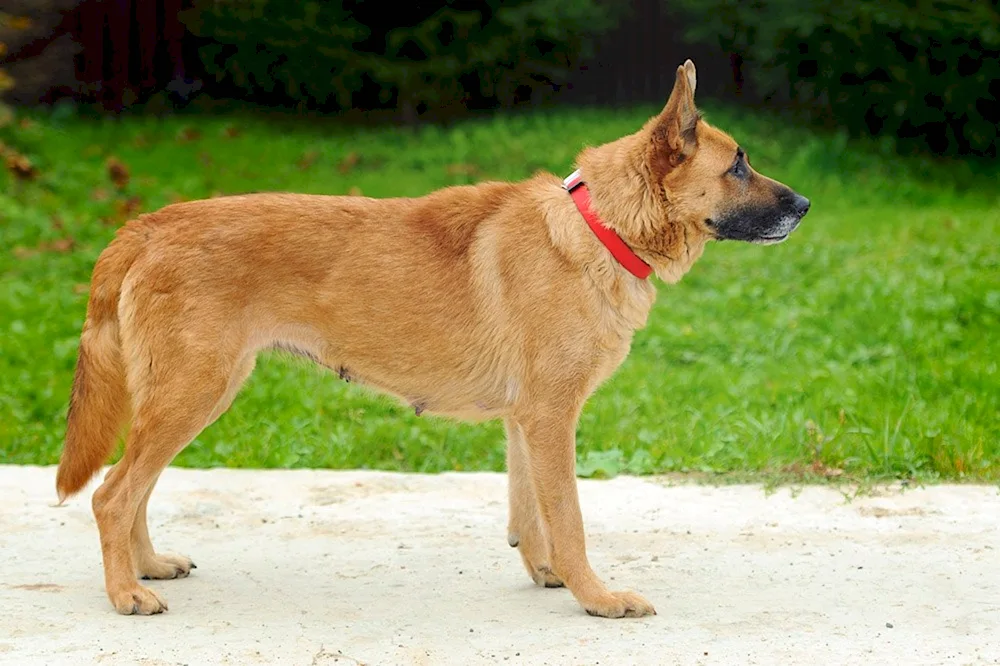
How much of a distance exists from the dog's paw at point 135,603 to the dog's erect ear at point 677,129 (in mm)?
2460

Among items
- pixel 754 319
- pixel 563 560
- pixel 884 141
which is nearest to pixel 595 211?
pixel 563 560

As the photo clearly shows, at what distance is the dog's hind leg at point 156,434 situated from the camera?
186 inches

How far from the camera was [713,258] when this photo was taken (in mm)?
11812

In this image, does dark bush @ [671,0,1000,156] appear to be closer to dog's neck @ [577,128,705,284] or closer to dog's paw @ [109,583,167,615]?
dog's neck @ [577,128,705,284]

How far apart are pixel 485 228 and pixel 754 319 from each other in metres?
5.23

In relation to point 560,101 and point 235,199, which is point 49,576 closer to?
point 235,199

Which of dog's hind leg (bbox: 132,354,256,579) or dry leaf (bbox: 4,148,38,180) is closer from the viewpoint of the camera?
dog's hind leg (bbox: 132,354,256,579)

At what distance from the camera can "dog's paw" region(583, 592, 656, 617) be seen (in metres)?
4.68

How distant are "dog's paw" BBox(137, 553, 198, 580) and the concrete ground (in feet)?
0.18

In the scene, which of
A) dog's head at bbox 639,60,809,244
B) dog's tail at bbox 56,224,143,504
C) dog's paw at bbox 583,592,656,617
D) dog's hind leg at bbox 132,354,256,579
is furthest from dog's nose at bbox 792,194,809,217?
dog's tail at bbox 56,224,143,504

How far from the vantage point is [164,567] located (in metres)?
5.11

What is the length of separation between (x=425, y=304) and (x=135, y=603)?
154cm

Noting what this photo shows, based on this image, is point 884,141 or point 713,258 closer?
point 713,258

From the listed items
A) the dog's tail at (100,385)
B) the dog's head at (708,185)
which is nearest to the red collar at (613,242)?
the dog's head at (708,185)
